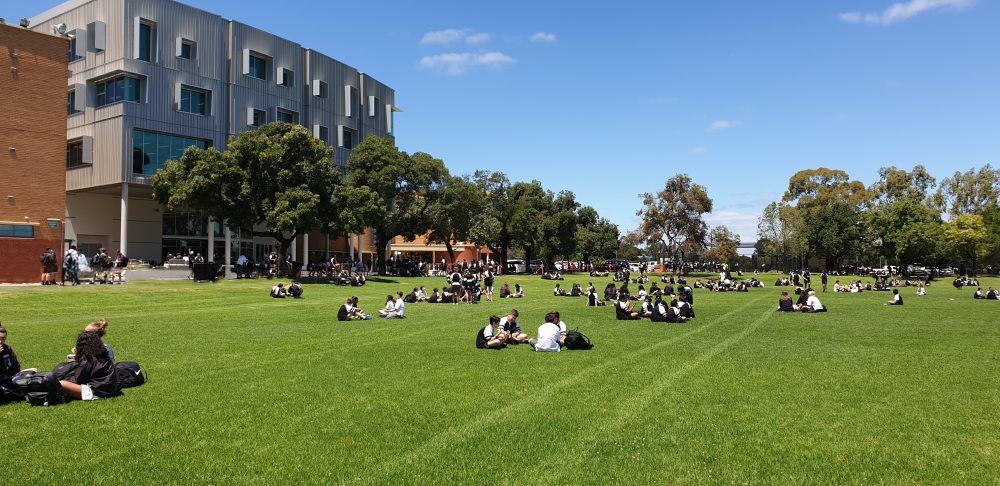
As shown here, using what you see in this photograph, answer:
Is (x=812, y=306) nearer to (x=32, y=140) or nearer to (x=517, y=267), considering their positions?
(x=32, y=140)

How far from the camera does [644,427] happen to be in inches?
291

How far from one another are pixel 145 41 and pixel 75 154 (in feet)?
32.9

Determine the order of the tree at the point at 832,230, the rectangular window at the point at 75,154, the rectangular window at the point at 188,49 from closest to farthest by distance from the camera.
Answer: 1. the rectangular window at the point at 75,154
2. the rectangular window at the point at 188,49
3. the tree at the point at 832,230

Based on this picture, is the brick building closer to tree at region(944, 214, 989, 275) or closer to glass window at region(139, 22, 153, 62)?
glass window at region(139, 22, 153, 62)

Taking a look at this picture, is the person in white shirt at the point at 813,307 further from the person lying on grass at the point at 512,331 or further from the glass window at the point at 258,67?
the glass window at the point at 258,67

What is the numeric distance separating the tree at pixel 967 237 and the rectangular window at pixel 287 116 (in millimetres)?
73172

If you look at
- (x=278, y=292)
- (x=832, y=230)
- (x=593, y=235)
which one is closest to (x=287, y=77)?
(x=278, y=292)

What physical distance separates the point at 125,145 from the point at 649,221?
161ft

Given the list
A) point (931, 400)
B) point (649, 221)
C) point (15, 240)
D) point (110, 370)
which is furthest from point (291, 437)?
point (649, 221)

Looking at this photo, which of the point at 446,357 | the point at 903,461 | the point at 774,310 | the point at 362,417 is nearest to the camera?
the point at 903,461

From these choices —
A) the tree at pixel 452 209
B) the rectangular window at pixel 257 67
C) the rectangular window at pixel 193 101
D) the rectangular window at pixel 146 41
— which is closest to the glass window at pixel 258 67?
the rectangular window at pixel 257 67

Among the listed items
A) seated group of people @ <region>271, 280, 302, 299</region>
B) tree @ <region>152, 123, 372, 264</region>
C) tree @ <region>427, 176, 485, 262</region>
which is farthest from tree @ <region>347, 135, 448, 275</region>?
seated group of people @ <region>271, 280, 302, 299</region>

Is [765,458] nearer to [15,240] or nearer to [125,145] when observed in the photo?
[15,240]

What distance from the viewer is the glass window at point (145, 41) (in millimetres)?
44594
